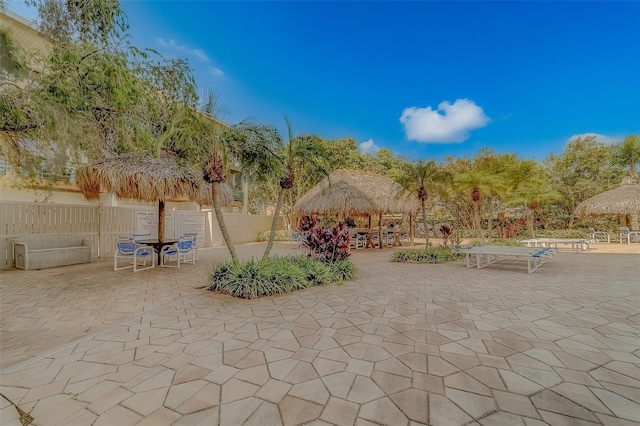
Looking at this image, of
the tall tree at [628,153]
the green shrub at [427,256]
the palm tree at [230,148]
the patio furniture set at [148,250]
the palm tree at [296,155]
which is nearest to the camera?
the palm tree at [230,148]

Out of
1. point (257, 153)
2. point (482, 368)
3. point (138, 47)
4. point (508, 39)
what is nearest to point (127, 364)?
point (482, 368)

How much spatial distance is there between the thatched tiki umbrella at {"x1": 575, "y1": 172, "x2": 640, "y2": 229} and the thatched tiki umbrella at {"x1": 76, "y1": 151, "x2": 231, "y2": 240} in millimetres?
20109

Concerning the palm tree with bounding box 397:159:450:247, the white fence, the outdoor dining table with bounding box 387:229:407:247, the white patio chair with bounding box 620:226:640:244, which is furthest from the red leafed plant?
the white patio chair with bounding box 620:226:640:244

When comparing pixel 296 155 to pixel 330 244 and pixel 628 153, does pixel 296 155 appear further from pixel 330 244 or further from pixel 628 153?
pixel 628 153

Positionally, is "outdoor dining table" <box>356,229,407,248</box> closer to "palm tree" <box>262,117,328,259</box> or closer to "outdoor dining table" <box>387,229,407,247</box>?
"outdoor dining table" <box>387,229,407,247</box>

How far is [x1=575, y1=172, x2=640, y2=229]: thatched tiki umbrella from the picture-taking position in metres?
15.0

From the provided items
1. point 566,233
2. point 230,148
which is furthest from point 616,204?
point 230,148

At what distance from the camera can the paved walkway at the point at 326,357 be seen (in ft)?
6.64

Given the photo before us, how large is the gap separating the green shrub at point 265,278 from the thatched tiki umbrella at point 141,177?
3.32 m

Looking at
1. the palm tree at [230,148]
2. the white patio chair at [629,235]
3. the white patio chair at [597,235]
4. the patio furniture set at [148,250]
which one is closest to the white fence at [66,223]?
the patio furniture set at [148,250]

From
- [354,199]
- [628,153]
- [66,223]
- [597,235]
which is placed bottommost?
[597,235]

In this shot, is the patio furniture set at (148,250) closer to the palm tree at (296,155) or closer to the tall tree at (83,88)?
the tall tree at (83,88)

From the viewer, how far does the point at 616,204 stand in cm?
1522

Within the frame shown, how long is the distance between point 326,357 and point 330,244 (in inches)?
178
